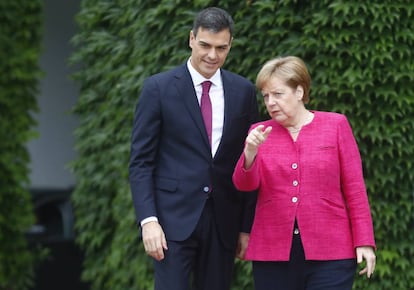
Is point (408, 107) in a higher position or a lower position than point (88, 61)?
lower

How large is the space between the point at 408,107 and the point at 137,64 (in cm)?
180

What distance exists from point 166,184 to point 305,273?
75cm

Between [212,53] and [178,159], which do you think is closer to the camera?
[212,53]

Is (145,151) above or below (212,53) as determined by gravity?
below

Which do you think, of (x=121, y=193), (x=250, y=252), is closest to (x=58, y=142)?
(x=121, y=193)

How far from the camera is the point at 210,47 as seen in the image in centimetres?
414

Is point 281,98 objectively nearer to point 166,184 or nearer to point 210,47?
point 210,47

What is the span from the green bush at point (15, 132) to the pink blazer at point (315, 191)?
159 inches

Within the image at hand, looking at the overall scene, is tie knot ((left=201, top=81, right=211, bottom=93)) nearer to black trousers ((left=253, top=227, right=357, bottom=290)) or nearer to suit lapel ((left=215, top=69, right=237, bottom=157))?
suit lapel ((left=215, top=69, right=237, bottom=157))

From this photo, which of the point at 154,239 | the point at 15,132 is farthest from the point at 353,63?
the point at 15,132

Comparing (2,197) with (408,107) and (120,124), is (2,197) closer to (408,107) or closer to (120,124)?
(120,124)

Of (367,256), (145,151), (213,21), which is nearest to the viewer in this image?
(367,256)

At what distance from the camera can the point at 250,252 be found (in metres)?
4.11

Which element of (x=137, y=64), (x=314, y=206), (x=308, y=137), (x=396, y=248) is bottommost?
(x=396, y=248)
